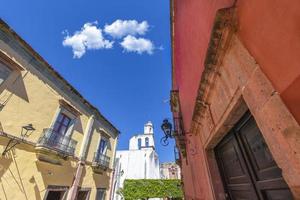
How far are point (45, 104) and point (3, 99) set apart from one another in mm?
1871

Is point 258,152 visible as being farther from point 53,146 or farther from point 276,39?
point 53,146

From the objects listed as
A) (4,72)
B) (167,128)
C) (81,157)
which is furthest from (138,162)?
(4,72)

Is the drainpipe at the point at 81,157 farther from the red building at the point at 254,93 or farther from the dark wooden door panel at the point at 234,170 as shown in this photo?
→ the dark wooden door panel at the point at 234,170

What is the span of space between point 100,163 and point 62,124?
428 centimetres

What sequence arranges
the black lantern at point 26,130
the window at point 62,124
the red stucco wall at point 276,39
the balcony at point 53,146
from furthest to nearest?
the window at point 62,124 < the balcony at point 53,146 < the black lantern at point 26,130 < the red stucco wall at point 276,39

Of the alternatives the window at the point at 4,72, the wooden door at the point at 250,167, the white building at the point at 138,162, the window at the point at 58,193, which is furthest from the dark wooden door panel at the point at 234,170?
the white building at the point at 138,162

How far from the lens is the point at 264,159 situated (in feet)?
5.51

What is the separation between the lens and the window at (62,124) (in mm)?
7968

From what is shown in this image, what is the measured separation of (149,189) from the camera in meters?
18.5

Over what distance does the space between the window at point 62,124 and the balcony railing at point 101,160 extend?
321 centimetres

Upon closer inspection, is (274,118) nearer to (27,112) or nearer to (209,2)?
(209,2)

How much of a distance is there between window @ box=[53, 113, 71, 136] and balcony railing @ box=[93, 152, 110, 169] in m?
3.21

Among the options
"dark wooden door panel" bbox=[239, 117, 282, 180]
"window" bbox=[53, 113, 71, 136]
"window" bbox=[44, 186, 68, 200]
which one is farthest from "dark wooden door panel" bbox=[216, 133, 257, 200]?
"window" bbox=[44, 186, 68, 200]

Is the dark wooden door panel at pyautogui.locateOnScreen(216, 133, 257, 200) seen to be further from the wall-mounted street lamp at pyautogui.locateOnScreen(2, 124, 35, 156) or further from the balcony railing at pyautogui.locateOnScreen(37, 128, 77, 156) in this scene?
the balcony railing at pyautogui.locateOnScreen(37, 128, 77, 156)
